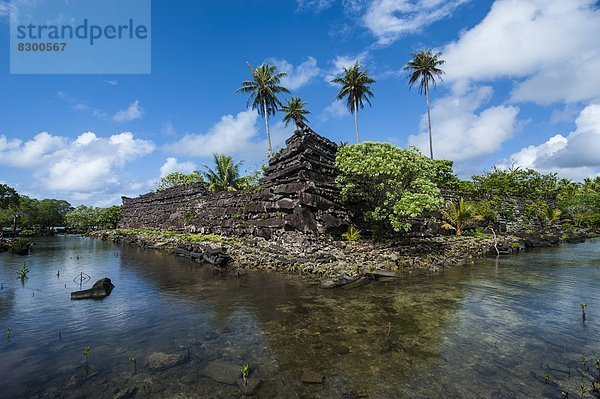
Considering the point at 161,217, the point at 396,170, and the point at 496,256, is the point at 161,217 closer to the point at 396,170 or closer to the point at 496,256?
the point at 396,170

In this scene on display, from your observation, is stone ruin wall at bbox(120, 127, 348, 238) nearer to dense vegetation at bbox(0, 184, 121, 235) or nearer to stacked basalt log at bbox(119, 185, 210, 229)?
stacked basalt log at bbox(119, 185, 210, 229)

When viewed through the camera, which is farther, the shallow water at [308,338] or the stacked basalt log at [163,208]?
the stacked basalt log at [163,208]

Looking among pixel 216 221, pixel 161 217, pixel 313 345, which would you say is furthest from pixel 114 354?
pixel 161 217

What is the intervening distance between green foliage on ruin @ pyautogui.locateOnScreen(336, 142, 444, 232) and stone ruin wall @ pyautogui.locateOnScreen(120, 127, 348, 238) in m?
1.72

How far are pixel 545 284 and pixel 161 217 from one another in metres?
43.5

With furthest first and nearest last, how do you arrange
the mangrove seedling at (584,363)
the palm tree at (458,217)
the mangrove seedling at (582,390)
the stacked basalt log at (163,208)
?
the stacked basalt log at (163,208) < the palm tree at (458,217) < the mangrove seedling at (584,363) < the mangrove seedling at (582,390)

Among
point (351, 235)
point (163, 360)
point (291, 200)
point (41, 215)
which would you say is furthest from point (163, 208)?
point (163, 360)

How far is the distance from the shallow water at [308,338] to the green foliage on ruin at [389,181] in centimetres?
517

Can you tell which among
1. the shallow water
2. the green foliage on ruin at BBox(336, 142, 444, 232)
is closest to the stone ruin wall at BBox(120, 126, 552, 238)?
the green foliage on ruin at BBox(336, 142, 444, 232)

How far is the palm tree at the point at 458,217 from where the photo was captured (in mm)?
28969

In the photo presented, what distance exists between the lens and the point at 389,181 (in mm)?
19094

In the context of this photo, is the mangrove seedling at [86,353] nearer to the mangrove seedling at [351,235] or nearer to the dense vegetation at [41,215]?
the mangrove seedling at [351,235]

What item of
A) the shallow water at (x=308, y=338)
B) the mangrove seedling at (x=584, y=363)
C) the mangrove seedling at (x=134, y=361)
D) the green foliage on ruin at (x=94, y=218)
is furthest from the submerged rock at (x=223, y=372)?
the green foliage on ruin at (x=94, y=218)

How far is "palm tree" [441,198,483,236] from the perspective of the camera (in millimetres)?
28969
